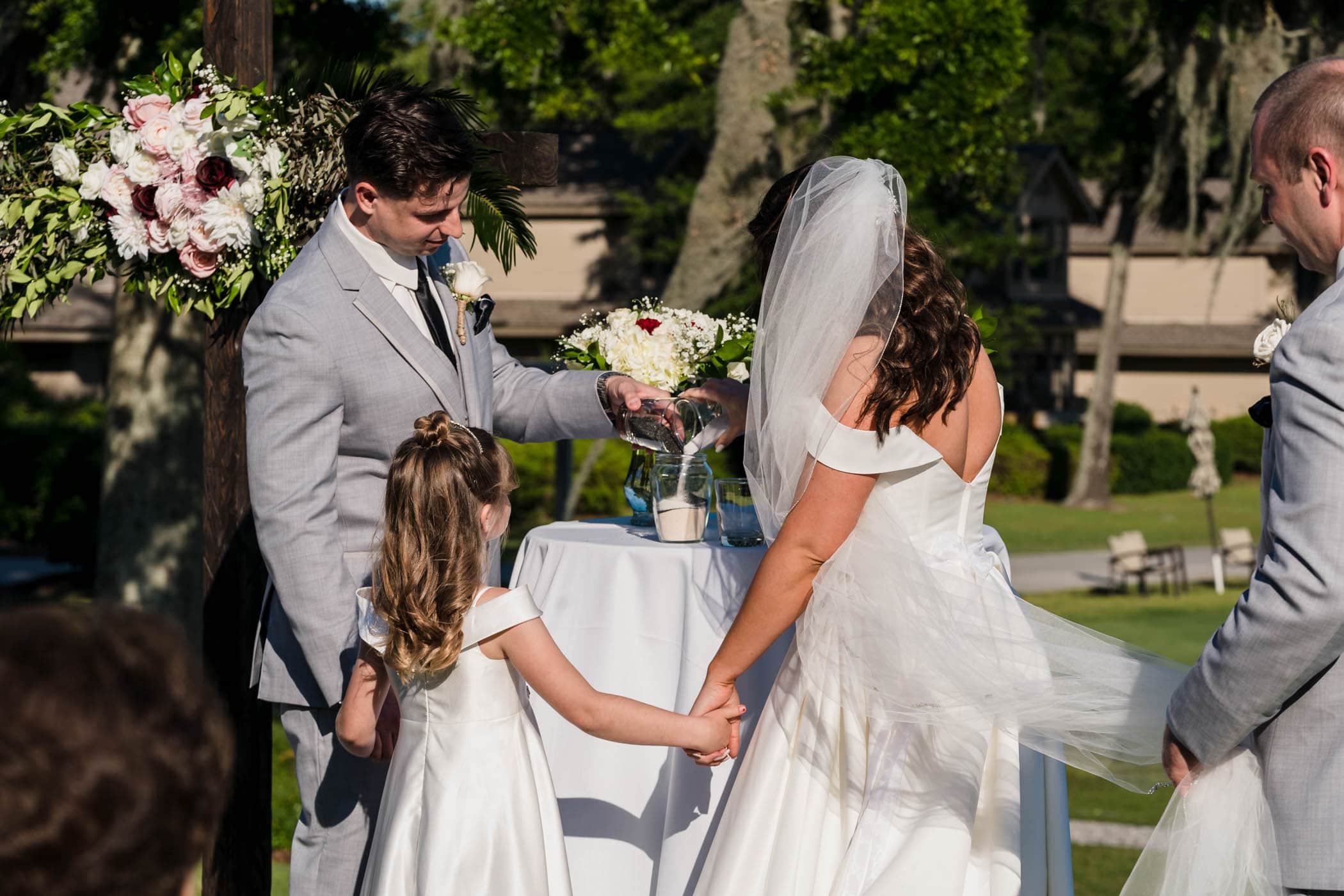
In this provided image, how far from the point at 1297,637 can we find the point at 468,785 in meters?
Result: 1.83

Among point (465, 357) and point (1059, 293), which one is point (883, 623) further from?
point (1059, 293)

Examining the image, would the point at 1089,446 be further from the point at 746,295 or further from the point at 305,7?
the point at 305,7

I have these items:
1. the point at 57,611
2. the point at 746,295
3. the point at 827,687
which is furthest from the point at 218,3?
the point at 746,295

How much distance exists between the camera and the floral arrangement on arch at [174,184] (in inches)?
158

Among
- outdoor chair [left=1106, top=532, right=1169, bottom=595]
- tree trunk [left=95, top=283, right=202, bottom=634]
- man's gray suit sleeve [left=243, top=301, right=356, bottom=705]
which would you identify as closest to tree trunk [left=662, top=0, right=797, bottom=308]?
tree trunk [left=95, top=283, right=202, bottom=634]

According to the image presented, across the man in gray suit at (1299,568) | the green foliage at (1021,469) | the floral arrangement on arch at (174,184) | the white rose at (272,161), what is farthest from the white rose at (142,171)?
the green foliage at (1021,469)

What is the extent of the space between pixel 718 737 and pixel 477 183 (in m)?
2.29

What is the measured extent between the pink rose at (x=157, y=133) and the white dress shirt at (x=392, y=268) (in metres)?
→ 0.80

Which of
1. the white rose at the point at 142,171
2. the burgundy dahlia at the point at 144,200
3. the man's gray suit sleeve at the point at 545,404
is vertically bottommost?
the man's gray suit sleeve at the point at 545,404

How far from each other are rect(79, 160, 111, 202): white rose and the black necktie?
114cm

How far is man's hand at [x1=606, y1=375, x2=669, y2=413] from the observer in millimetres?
3973

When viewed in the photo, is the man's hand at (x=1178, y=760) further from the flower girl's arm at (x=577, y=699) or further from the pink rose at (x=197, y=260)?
the pink rose at (x=197, y=260)

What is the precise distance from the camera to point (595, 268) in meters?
30.8

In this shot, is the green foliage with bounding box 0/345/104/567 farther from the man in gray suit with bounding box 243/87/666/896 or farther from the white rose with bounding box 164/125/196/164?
the man in gray suit with bounding box 243/87/666/896
